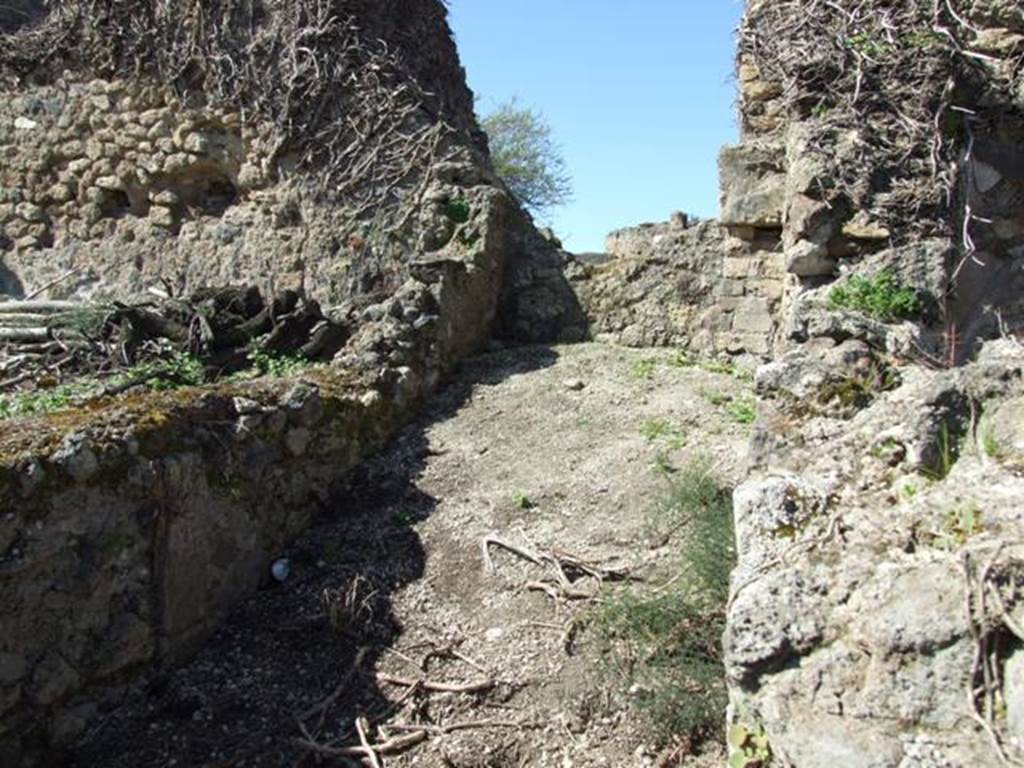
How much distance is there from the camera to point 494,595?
14.9 feet

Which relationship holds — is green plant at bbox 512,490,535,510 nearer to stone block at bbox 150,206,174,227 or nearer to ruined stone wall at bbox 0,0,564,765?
ruined stone wall at bbox 0,0,564,765

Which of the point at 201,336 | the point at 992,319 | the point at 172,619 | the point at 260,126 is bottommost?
the point at 172,619

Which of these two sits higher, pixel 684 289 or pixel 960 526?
pixel 684 289

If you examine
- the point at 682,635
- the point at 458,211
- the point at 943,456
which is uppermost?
the point at 458,211

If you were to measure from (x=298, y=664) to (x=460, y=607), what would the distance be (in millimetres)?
774

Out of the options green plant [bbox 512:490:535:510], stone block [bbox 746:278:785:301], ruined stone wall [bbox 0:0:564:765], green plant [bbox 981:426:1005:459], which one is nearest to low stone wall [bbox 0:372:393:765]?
ruined stone wall [bbox 0:0:564:765]

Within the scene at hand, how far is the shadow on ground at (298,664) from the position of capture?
12.4 feet

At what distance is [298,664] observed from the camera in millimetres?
4211

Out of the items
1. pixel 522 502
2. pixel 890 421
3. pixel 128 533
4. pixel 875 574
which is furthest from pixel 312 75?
pixel 875 574

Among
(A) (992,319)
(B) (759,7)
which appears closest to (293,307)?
(B) (759,7)

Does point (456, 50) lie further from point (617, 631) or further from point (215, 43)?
point (617, 631)

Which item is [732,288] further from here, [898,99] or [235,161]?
[235,161]

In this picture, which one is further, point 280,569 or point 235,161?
point 235,161

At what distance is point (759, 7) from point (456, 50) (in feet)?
12.7
